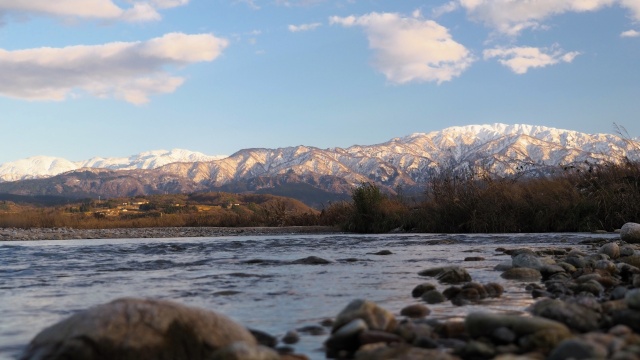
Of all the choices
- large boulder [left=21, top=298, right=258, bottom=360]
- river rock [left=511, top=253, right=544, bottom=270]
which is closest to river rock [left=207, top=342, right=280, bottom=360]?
large boulder [left=21, top=298, right=258, bottom=360]

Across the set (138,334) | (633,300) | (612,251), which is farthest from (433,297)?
(612,251)

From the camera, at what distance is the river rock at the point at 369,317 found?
4707 millimetres

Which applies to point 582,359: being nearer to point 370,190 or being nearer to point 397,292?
point 397,292

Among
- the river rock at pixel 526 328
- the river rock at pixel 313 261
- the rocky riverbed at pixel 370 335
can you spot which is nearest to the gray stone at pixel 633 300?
the rocky riverbed at pixel 370 335

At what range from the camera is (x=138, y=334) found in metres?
4.02

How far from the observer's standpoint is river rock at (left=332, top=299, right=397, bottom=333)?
4707 millimetres

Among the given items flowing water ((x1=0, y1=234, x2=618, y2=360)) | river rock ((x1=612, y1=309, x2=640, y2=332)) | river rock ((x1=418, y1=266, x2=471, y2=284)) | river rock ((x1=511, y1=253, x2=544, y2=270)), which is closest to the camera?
river rock ((x1=612, y1=309, x2=640, y2=332))

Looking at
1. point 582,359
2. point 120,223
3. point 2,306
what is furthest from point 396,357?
point 120,223

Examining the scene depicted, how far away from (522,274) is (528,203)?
16072mm

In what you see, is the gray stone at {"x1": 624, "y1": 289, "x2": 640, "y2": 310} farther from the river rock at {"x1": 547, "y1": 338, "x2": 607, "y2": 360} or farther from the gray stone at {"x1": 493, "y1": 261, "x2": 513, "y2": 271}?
the gray stone at {"x1": 493, "y1": 261, "x2": 513, "y2": 271}

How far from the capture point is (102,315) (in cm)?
416

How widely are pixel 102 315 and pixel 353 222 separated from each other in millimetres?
26667

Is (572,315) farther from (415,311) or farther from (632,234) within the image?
(632,234)

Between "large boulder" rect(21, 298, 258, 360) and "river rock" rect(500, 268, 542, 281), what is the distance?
494 cm
